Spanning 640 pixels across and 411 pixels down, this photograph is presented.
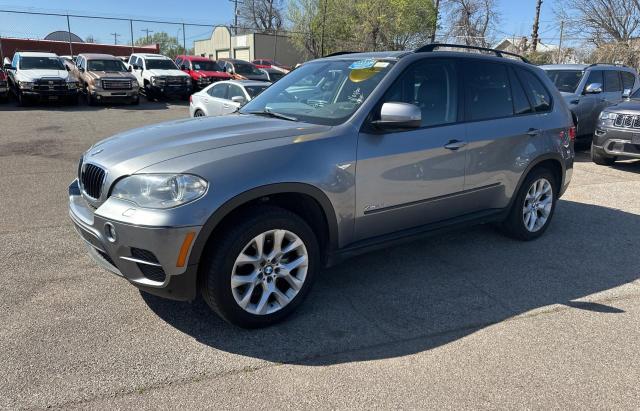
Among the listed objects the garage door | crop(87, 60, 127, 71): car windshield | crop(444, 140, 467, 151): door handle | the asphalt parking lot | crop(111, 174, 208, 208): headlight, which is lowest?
the asphalt parking lot

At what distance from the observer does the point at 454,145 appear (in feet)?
13.6

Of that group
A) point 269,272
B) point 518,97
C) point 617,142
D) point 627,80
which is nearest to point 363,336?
point 269,272

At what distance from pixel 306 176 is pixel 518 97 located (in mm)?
2746

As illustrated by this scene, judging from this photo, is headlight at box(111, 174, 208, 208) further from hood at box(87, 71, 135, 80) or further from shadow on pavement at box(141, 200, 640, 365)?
hood at box(87, 71, 135, 80)

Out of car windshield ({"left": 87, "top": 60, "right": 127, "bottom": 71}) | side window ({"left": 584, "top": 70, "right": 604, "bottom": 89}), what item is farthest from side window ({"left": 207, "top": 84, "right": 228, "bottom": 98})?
car windshield ({"left": 87, "top": 60, "right": 127, "bottom": 71})

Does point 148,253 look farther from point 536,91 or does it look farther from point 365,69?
point 536,91

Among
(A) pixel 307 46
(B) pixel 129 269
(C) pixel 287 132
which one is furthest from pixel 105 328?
(A) pixel 307 46

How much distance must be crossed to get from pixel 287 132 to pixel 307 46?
1402 inches

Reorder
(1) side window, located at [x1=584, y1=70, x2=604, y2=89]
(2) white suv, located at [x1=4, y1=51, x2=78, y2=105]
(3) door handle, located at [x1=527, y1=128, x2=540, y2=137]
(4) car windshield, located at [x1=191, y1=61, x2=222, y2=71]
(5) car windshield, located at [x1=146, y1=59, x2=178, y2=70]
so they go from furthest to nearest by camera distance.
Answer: (4) car windshield, located at [x1=191, y1=61, x2=222, y2=71], (5) car windshield, located at [x1=146, y1=59, x2=178, y2=70], (2) white suv, located at [x1=4, y1=51, x2=78, y2=105], (1) side window, located at [x1=584, y1=70, x2=604, y2=89], (3) door handle, located at [x1=527, y1=128, x2=540, y2=137]

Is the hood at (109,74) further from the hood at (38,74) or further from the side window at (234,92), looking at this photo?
the side window at (234,92)

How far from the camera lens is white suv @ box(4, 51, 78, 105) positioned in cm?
1681

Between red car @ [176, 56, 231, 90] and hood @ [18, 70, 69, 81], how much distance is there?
5.51 m

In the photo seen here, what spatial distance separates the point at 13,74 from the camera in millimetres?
17875

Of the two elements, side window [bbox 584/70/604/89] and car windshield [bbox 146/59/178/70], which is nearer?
side window [bbox 584/70/604/89]
